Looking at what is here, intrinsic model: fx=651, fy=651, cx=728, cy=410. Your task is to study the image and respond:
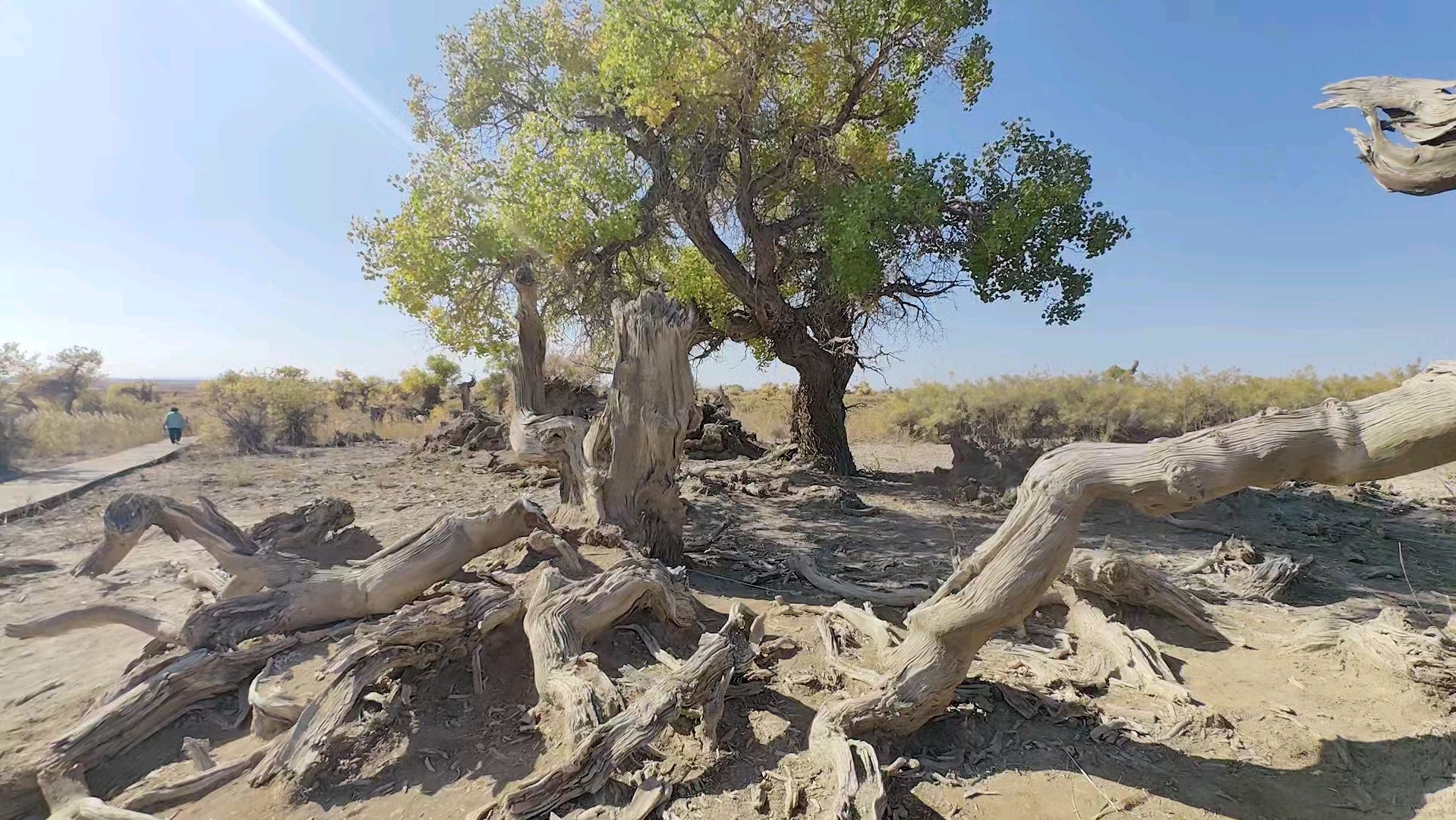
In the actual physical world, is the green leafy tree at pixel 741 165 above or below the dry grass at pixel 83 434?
above

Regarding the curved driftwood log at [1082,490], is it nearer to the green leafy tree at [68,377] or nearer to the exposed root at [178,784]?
the exposed root at [178,784]

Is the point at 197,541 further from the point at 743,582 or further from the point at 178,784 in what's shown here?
the point at 743,582

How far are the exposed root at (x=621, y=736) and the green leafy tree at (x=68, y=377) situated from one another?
27724mm

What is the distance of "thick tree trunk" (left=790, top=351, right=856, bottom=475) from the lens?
11391 mm

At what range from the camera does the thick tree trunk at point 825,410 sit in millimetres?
11391

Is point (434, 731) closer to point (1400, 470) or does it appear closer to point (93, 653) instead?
point (93, 653)

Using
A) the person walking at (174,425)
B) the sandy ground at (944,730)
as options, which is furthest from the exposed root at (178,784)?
the person walking at (174,425)

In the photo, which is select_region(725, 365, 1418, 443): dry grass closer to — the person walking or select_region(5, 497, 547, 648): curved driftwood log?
select_region(5, 497, 547, 648): curved driftwood log

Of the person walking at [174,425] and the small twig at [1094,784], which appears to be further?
the person walking at [174,425]

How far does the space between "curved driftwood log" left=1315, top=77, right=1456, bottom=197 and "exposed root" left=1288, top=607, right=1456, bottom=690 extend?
2680 mm

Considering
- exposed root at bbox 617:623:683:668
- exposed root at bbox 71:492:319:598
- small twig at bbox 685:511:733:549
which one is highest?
exposed root at bbox 71:492:319:598

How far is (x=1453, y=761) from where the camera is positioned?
285 cm

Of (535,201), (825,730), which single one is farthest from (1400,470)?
(535,201)

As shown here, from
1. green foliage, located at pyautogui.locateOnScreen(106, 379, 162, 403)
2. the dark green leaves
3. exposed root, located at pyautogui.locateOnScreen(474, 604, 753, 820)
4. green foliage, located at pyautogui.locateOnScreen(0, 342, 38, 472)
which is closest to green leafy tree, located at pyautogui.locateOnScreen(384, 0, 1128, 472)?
the dark green leaves
